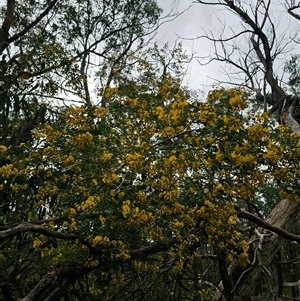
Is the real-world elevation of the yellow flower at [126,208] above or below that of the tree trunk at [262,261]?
above

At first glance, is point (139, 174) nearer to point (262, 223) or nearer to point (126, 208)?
point (126, 208)

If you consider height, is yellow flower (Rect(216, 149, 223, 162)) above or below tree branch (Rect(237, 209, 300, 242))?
above

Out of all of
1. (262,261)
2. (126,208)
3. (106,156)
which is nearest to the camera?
(126,208)

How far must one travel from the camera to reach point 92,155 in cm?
284

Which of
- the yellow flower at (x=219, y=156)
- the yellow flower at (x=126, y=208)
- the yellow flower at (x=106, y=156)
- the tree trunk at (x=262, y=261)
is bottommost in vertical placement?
the tree trunk at (x=262, y=261)

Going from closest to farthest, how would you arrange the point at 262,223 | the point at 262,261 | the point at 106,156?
the point at 106,156 < the point at 262,223 < the point at 262,261

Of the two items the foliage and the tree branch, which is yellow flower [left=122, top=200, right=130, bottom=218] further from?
the tree branch

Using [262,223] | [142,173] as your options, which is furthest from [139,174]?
[262,223]

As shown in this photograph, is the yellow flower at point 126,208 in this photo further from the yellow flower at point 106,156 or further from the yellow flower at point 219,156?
the yellow flower at point 219,156

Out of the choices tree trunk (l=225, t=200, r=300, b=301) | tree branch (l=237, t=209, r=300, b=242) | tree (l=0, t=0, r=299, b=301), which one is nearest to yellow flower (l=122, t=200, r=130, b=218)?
tree (l=0, t=0, r=299, b=301)

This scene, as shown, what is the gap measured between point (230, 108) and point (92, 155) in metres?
0.94

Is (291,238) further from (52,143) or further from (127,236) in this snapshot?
(52,143)

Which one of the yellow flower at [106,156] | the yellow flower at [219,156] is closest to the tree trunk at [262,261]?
the yellow flower at [219,156]

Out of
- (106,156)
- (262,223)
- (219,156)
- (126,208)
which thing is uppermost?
(106,156)
